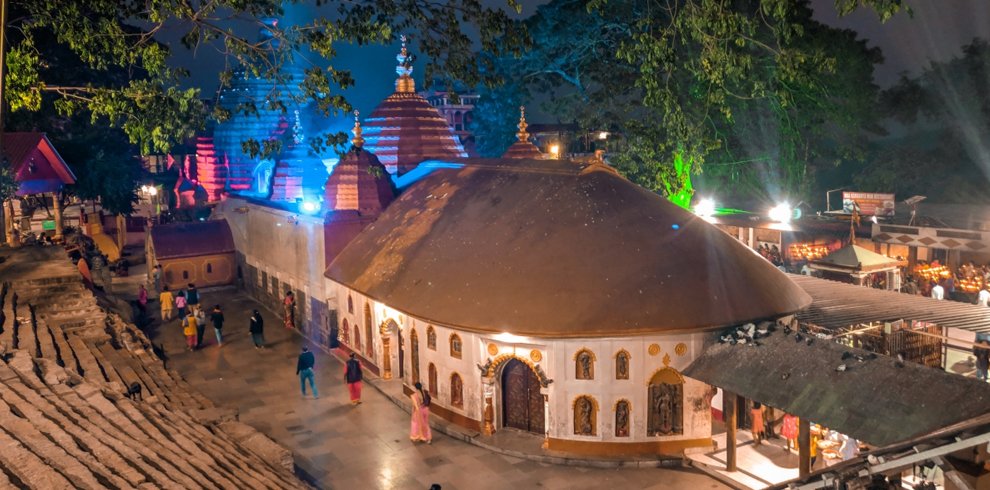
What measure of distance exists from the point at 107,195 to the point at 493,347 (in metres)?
27.3

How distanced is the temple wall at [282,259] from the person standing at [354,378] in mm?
5301

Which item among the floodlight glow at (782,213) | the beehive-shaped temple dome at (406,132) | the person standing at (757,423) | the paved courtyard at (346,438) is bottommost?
the paved courtyard at (346,438)

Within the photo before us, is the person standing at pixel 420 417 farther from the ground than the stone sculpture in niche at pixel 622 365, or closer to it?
closer to it

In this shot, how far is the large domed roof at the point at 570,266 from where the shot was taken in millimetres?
16344

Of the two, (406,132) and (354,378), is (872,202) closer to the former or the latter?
(406,132)

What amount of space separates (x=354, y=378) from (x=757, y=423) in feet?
29.1

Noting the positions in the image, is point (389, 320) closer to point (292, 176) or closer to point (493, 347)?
point (493, 347)

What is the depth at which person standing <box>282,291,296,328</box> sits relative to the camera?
27234 mm

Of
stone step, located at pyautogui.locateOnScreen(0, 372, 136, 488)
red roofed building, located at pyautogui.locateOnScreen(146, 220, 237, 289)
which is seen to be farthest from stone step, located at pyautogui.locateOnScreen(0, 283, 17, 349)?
red roofed building, located at pyautogui.locateOnScreen(146, 220, 237, 289)

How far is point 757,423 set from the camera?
16328mm

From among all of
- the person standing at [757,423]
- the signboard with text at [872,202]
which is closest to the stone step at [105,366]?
the person standing at [757,423]

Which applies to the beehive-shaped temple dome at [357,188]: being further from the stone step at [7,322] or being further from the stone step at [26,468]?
the stone step at [26,468]

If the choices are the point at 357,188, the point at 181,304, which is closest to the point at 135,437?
the point at 357,188

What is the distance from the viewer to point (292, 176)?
109ft
